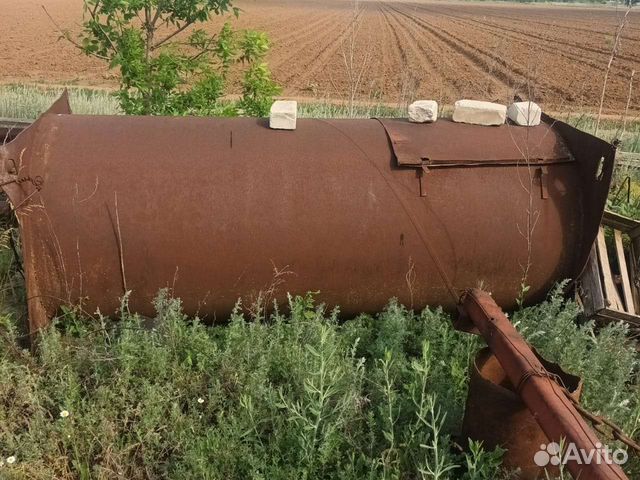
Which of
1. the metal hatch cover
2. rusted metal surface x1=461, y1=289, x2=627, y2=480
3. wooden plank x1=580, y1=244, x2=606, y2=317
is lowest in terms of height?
wooden plank x1=580, y1=244, x2=606, y2=317

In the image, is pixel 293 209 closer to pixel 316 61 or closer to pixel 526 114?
pixel 526 114

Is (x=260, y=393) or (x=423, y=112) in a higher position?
(x=423, y=112)

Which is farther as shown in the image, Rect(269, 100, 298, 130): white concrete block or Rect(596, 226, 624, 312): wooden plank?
Rect(596, 226, 624, 312): wooden plank

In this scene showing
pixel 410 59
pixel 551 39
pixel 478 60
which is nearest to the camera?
pixel 410 59

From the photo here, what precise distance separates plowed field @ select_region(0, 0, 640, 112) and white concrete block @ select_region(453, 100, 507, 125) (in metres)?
5.69

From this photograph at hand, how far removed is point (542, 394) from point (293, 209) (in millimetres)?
1648

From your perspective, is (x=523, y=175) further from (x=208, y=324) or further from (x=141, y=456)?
(x=141, y=456)

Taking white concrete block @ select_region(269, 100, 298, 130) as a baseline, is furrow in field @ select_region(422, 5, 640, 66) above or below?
above

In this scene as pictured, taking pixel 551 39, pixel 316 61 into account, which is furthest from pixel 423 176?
pixel 551 39

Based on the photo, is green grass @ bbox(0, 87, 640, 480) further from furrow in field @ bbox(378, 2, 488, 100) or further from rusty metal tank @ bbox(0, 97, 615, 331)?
furrow in field @ bbox(378, 2, 488, 100)

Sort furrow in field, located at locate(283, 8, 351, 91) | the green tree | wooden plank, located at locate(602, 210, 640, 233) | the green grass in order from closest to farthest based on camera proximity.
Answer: the green grass, wooden plank, located at locate(602, 210, 640, 233), the green tree, furrow in field, located at locate(283, 8, 351, 91)

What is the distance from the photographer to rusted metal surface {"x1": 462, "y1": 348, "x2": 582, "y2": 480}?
2.45m

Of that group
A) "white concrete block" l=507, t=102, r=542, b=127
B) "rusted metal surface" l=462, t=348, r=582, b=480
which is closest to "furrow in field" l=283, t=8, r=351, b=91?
"white concrete block" l=507, t=102, r=542, b=127

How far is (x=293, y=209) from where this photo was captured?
3.31 metres
